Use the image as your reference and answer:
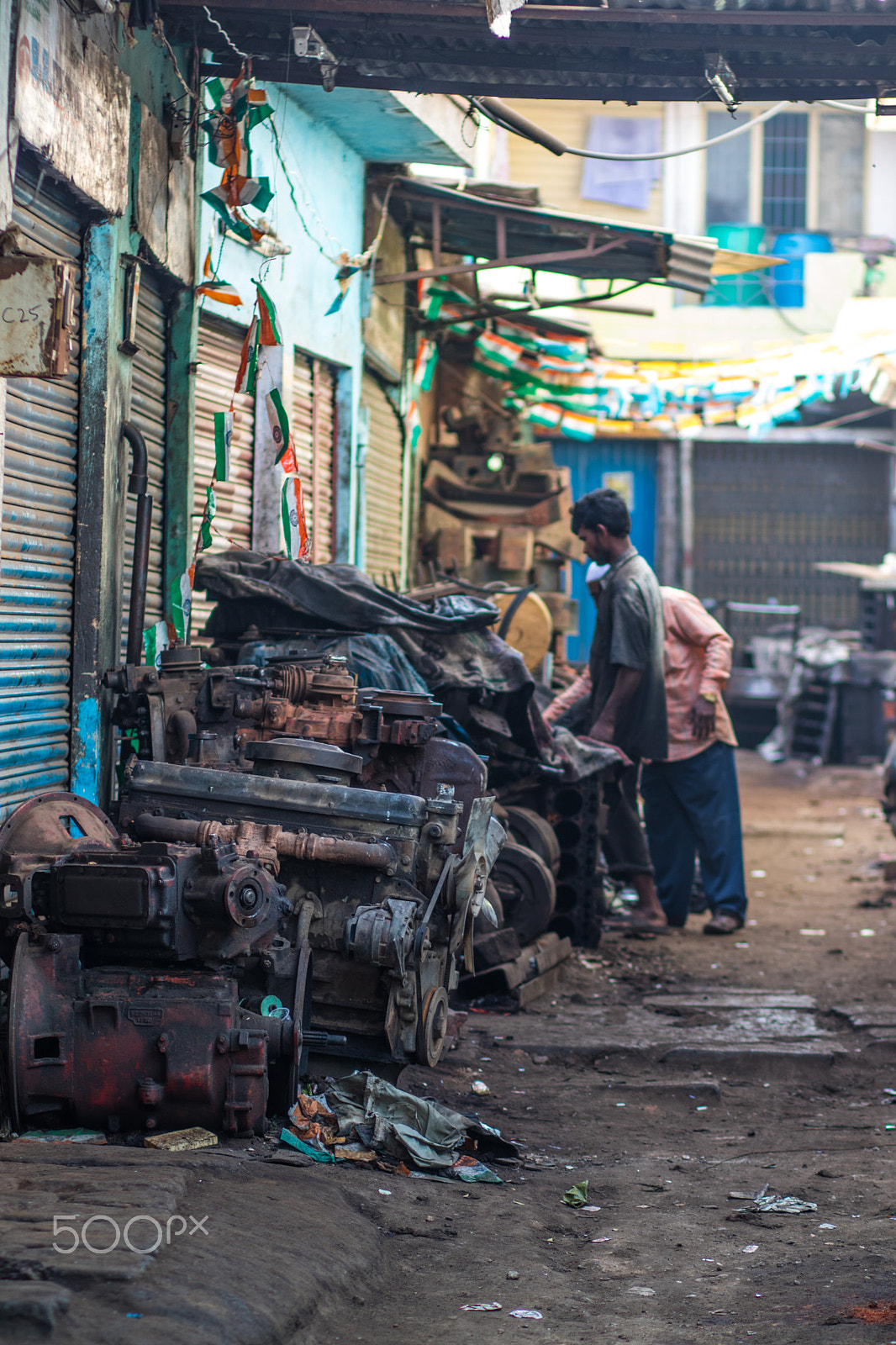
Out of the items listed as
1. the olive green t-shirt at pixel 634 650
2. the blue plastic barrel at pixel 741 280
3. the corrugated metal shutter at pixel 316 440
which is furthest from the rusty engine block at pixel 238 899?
the blue plastic barrel at pixel 741 280

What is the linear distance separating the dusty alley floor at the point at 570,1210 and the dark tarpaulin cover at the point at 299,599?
6.20ft

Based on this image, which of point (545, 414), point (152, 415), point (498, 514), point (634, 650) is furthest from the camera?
point (545, 414)

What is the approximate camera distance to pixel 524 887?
6.88 meters

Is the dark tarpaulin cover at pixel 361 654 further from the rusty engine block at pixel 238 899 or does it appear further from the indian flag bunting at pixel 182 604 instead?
the indian flag bunting at pixel 182 604

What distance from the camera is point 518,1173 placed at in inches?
177

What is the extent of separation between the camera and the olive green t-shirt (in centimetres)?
839

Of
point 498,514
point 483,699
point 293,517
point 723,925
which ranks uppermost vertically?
point 498,514

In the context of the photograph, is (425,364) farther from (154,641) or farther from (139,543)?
(139,543)

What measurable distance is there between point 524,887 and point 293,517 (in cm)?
260

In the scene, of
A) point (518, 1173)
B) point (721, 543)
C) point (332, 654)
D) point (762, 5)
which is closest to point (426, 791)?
point (332, 654)

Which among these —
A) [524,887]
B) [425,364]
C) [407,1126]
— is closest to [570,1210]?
[407,1126]

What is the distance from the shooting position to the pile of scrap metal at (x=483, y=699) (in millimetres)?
6402

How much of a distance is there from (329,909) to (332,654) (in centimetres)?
155

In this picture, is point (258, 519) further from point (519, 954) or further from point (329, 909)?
point (329, 909)
